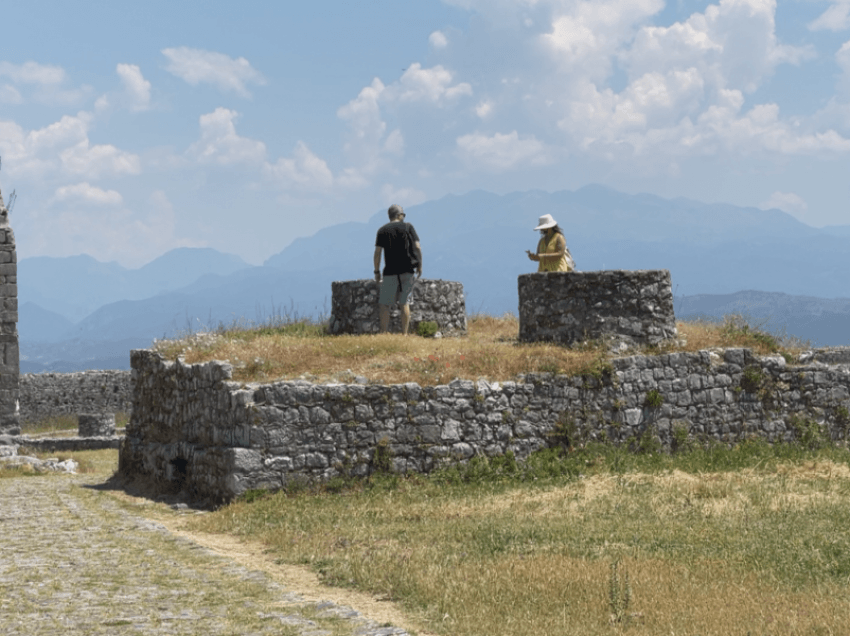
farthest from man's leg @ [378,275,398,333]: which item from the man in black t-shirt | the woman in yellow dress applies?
the woman in yellow dress

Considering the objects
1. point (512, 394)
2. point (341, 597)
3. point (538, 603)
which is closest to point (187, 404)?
point (512, 394)

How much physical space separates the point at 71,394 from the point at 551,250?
25.0m

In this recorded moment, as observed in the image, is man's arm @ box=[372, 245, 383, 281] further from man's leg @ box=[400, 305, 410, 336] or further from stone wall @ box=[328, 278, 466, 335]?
stone wall @ box=[328, 278, 466, 335]

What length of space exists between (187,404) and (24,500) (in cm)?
277

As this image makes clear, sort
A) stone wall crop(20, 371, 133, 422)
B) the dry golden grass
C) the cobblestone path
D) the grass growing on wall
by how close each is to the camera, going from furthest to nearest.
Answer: stone wall crop(20, 371, 133, 422)
the dry golden grass
the grass growing on wall
the cobblestone path

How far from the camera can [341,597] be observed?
26.6 ft

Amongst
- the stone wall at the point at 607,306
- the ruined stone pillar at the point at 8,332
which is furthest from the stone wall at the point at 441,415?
the ruined stone pillar at the point at 8,332

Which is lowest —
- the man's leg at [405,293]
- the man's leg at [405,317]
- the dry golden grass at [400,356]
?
the dry golden grass at [400,356]

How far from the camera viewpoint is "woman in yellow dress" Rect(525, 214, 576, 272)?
59.8 feet

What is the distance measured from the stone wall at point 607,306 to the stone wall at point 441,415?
78cm

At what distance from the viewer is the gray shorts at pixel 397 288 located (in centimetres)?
1741

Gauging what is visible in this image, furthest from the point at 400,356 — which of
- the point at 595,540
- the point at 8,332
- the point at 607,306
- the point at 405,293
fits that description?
the point at 8,332

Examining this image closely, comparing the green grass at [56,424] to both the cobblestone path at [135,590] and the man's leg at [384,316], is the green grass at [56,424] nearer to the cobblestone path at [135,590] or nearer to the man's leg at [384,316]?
A: the man's leg at [384,316]

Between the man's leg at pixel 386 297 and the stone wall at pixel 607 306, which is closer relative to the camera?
the stone wall at pixel 607 306
